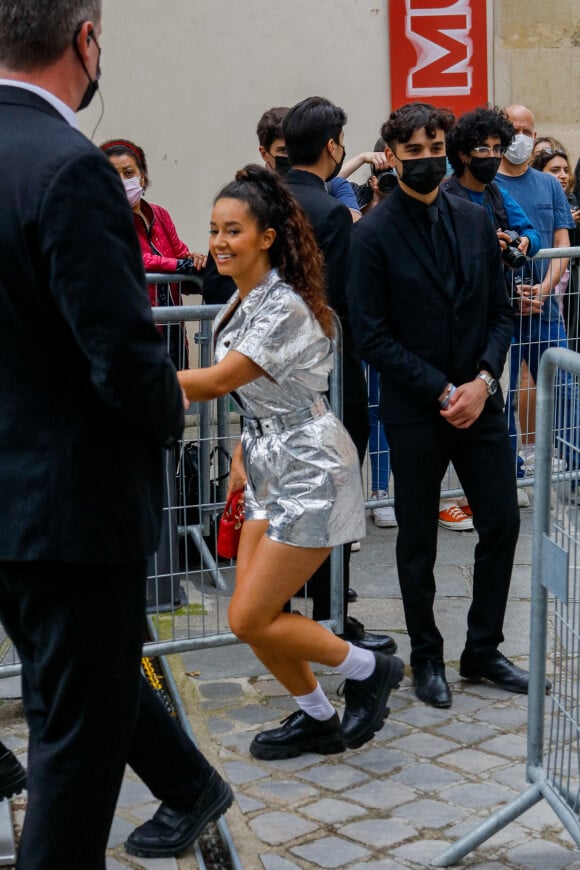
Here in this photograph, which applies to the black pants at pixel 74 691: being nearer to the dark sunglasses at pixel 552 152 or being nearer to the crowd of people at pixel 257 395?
the crowd of people at pixel 257 395

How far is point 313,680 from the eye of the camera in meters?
4.21

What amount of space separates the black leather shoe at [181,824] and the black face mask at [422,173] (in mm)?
2119

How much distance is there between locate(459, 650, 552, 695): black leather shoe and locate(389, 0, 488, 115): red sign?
22.4 ft

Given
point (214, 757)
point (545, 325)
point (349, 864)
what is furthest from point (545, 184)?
point (349, 864)

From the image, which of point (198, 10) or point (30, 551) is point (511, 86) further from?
point (30, 551)

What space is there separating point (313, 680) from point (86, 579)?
67.5 inches

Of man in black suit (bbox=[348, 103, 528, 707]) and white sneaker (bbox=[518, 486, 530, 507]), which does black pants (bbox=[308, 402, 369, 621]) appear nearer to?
man in black suit (bbox=[348, 103, 528, 707])

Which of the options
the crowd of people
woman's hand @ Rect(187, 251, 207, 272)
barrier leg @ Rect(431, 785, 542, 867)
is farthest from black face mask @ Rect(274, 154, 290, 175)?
barrier leg @ Rect(431, 785, 542, 867)

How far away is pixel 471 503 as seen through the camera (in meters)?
4.76

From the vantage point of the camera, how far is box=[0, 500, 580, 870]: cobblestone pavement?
3.61 m

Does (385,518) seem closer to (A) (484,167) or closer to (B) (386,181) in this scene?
(B) (386,181)

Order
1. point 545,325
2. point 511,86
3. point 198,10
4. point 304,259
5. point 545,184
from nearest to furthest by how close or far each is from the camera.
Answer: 1. point 304,259
2. point 545,325
3. point 545,184
4. point 198,10
5. point 511,86

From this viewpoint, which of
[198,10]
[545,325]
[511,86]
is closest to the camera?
[545,325]

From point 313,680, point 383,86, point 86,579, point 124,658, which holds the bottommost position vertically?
point 313,680
